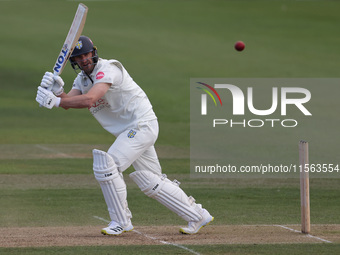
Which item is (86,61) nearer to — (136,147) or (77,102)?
(77,102)

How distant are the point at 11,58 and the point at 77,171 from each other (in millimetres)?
25519

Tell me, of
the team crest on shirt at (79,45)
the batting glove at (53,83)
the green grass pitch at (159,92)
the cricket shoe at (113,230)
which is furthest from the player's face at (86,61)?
the green grass pitch at (159,92)

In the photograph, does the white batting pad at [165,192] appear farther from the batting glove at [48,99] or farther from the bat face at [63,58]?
the bat face at [63,58]

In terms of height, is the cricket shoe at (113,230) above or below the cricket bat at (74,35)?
below

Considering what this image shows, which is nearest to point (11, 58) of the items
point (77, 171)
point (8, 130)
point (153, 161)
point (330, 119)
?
point (8, 130)

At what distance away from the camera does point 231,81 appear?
3672cm

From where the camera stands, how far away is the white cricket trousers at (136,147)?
8.66 m

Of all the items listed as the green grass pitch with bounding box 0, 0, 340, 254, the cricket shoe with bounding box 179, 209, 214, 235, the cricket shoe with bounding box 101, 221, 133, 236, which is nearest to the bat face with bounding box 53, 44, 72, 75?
the cricket shoe with bounding box 101, 221, 133, 236

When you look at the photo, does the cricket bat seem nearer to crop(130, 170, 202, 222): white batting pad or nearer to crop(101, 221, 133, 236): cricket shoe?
crop(130, 170, 202, 222): white batting pad

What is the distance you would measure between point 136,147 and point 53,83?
3.58 ft

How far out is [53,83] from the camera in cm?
847

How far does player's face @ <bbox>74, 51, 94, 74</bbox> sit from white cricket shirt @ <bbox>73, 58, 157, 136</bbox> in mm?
59

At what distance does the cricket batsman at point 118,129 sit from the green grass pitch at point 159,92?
0.68 m

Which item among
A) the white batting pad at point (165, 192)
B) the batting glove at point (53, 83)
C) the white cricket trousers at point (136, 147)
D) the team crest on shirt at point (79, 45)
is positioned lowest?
the white batting pad at point (165, 192)
